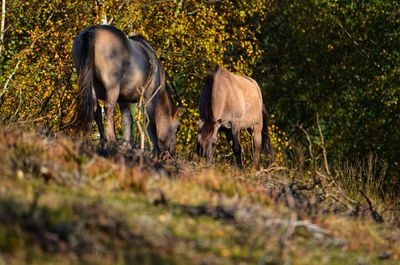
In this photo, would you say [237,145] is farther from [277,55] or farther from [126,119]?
[277,55]

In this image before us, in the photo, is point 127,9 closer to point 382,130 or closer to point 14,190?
point 382,130

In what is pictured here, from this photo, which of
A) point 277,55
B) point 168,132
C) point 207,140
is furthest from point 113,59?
point 277,55

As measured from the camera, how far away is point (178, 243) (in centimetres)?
488

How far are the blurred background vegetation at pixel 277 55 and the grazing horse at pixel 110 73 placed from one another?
290 centimetres

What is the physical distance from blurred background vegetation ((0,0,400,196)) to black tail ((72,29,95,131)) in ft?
12.3

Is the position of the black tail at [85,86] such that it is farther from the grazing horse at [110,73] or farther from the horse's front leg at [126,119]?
the horse's front leg at [126,119]

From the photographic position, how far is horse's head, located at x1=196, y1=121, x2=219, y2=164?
13.9 meters

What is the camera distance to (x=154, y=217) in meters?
5.33

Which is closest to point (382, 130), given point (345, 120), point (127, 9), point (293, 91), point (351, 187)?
point (345, 120)

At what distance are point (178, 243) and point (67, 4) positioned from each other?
1443cm

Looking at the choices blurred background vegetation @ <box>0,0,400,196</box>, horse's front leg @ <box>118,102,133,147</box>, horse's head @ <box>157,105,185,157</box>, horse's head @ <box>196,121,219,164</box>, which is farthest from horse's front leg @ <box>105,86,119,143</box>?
blurred background vegetation @ <box>0,0,400,196</box>

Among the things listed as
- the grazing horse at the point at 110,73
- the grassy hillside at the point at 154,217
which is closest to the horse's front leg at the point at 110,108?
the grazing horse at the point at 110,73

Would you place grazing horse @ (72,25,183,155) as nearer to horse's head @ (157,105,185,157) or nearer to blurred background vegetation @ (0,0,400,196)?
horse's head @ (157,105,185,157)

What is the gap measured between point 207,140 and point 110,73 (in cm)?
336
